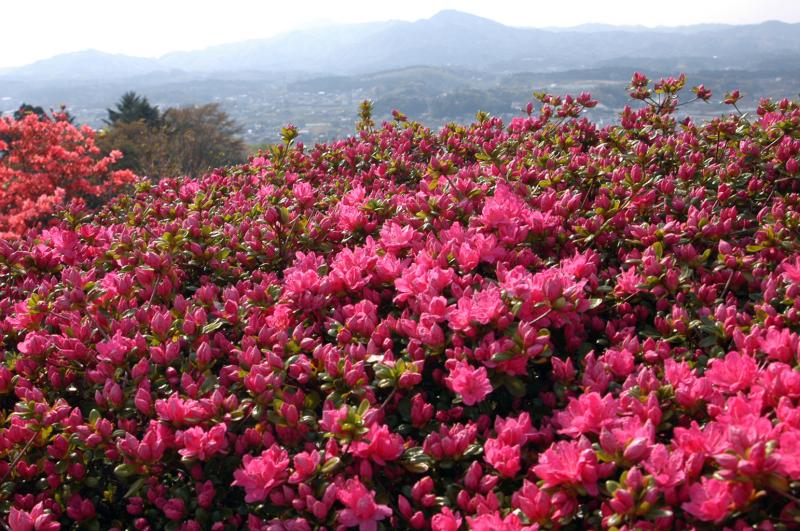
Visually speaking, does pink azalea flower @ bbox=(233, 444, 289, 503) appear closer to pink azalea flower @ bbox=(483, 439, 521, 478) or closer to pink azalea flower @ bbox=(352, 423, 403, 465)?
pink azalea flower @ bbox=(352, 423, 403, 465)

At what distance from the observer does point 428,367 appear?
1675 millimetres

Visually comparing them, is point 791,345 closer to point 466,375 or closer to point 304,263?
point 466,375

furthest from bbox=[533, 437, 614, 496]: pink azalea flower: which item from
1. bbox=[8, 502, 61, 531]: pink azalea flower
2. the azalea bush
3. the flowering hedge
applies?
the azalea bush

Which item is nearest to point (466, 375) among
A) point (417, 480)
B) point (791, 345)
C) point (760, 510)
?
point (417, 480)

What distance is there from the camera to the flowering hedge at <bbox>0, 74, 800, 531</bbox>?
1.20 m

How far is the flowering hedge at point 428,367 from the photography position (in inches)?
47.4

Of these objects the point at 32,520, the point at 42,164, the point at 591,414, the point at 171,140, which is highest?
the point at 171,140

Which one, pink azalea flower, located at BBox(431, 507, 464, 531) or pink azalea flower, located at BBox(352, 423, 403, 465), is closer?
pink azalea flower, located at BBox(431, 507, 464, 531)

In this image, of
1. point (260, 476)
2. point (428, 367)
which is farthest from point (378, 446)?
point (428, 367)

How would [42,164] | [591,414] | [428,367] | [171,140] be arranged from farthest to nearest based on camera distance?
[171,140] < [42,164] < [428,367] < [591,414]

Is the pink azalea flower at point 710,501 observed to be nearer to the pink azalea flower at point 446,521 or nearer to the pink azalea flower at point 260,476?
the pink azalea flower at point 446,521

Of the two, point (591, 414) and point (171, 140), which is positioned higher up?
point (171, 140)

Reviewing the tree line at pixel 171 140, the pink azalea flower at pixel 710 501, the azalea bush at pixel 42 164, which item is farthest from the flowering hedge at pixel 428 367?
the tree line at pixel 171 140

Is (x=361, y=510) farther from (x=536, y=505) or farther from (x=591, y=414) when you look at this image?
(x=591, y=414)
